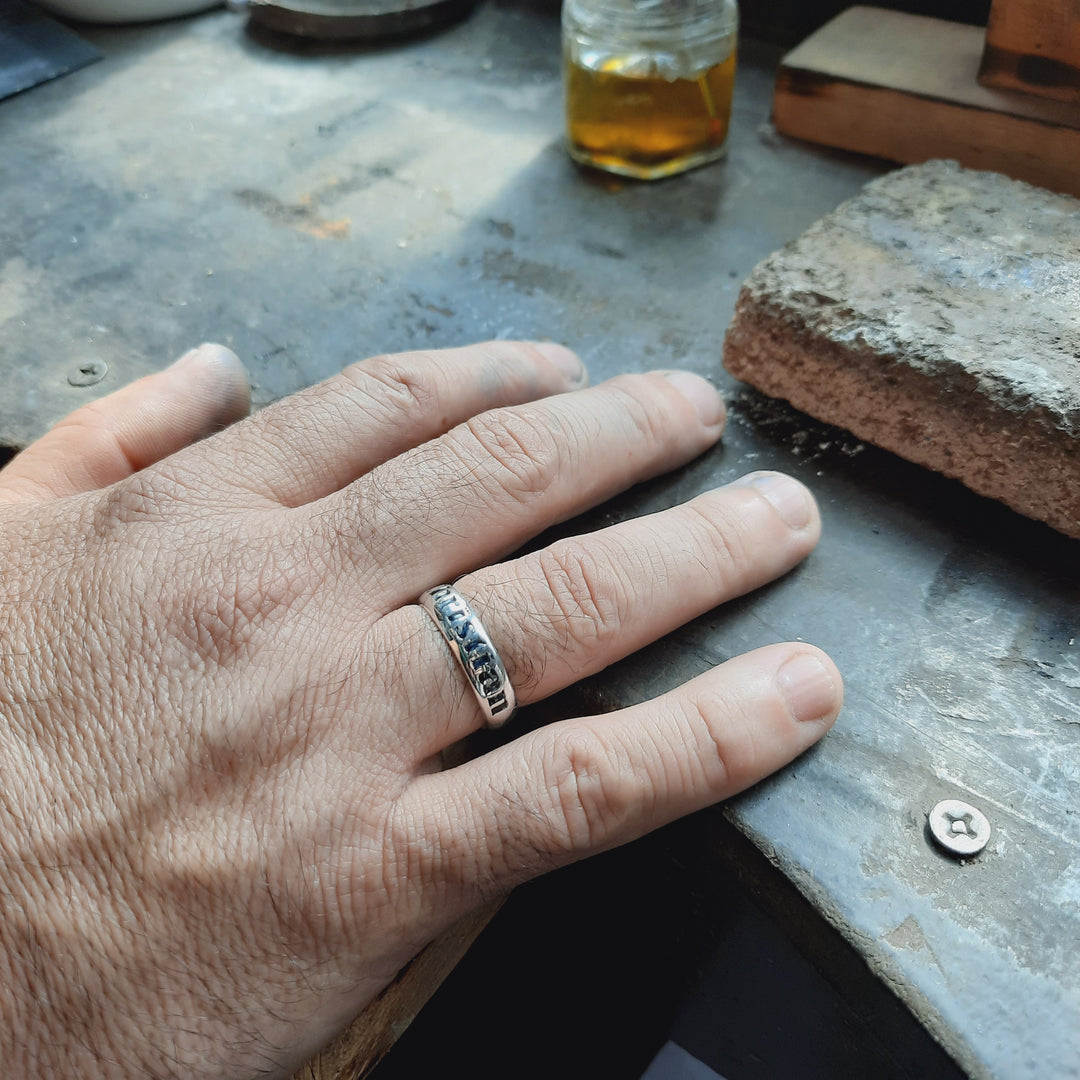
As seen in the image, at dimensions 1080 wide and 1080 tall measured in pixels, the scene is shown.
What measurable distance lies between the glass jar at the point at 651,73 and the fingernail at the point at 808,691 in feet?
2.87

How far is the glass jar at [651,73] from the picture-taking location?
122 cm

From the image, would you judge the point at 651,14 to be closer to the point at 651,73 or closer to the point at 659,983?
the point at 651,73

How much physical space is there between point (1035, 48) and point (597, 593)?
3.26 feet

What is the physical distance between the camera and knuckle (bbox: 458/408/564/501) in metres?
0.80

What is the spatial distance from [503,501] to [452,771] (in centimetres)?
24

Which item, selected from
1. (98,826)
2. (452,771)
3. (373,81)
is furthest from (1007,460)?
(373,81)

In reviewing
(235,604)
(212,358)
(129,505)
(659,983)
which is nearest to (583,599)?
(235,604)

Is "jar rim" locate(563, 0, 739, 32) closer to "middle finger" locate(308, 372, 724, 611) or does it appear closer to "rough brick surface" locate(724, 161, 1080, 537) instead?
"rough brick surface" locate(724, 161, 1080, 537)

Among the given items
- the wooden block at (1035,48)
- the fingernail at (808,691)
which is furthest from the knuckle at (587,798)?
the wooden block at (1035,48)

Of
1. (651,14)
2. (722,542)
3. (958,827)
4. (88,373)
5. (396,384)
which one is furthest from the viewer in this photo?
(651,14)

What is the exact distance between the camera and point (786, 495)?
0.83 metres

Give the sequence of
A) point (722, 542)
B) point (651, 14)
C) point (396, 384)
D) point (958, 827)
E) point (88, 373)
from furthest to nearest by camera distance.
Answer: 1. point (651, 14)
2. point (88, 373)
3. point (396, 384)
4. point (722, 542)
5. point (958, 827)

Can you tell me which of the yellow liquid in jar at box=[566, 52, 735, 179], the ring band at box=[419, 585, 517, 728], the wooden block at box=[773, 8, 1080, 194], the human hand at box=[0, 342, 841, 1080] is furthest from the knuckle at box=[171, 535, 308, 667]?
the wooden block at box=[773, 8, 1080, 194]

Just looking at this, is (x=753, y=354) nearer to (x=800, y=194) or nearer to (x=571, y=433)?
(x=571, y=433)
